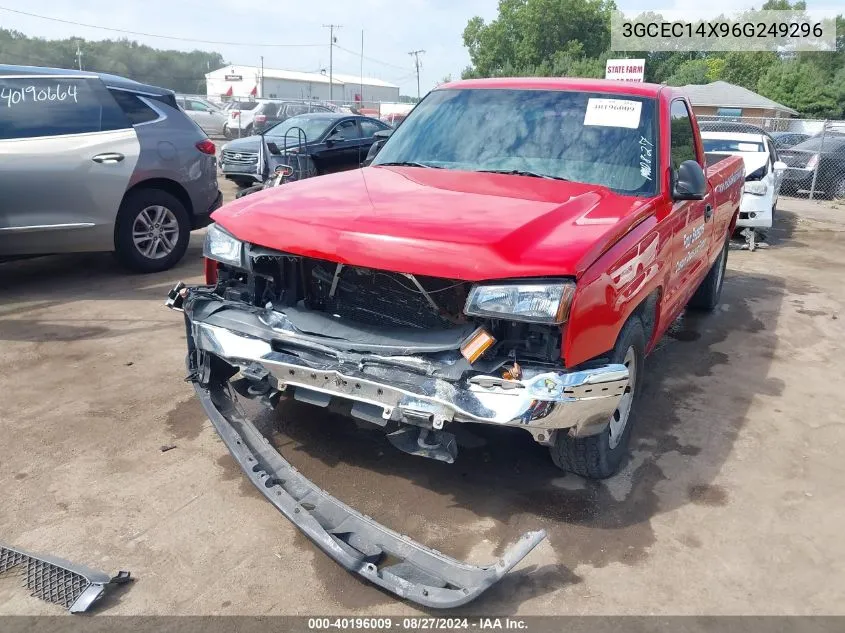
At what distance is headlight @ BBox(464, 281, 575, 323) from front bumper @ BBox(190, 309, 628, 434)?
23 cm

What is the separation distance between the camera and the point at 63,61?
70.1 metres

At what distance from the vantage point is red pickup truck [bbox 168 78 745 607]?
2738 millimetres

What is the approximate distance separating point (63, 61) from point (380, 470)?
79439 mm

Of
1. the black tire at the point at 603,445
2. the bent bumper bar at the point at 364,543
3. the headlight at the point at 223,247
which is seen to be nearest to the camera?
the bent bumper bar at the point at 364,543

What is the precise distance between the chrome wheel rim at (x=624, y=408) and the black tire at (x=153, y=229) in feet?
15.9

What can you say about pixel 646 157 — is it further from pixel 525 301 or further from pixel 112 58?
pixel 112 58

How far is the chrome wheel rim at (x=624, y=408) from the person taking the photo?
3.46 metres

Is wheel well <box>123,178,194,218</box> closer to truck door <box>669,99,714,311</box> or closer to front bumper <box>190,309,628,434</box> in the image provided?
front bumper <box>190,309,628,434</box>

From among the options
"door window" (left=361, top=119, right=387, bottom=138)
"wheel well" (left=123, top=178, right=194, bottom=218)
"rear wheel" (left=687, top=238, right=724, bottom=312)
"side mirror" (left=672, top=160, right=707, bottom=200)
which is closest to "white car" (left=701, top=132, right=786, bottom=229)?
"rear wheel" (left=687, top=238, right=724, bottom=312)

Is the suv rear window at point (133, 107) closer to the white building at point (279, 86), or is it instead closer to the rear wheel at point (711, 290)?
the rear wheel at point (711, 290)

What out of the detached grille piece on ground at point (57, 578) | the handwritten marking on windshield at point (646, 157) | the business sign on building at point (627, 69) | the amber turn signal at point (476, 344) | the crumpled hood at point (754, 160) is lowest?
the detached grille piece on ground at point (57, 578)

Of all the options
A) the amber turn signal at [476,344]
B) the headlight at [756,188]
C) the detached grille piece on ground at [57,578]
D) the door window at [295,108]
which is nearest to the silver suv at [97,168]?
the detached grille piece on ground at [57,578]

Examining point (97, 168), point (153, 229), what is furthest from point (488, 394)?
point (153, 229)

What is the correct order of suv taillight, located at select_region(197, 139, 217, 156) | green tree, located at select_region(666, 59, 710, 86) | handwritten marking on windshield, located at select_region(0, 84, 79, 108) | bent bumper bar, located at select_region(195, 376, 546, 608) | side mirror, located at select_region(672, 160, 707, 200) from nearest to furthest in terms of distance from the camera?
bent bumper bar, located at select_region(195, 376, 546, 608), side mirror, located at select_region(672, 160, 707, 200), handwritten marking on windshield, located at select_region(0, 84, 79, 108), suv taillight, located at select_region(197, 139, 217, 156), green tree, located at select_region(666, 59, 710, 86)
